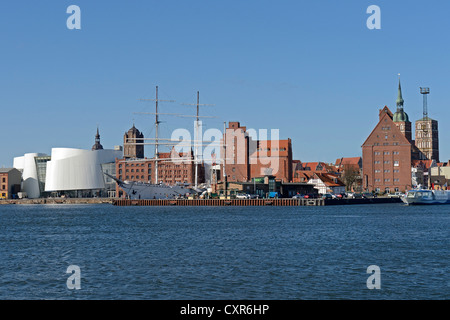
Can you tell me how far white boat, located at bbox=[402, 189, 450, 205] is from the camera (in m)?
127

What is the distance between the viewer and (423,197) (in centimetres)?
12875

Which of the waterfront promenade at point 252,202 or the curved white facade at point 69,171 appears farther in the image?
the curved white facade at point 69,171

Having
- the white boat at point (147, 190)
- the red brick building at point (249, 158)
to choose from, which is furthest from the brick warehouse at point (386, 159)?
the white boat at point (147, 190)

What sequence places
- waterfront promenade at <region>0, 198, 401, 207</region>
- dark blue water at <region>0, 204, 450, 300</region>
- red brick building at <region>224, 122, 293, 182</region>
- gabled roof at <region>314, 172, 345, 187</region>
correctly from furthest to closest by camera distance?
red brick building at <region>224, 122, 293, 182</region> < gabled roof at <region>314, 172, 345, 187</region> < waterfront promenade at <region>0, 198, 401, 207</region> < dark blue water at <region>0, 204, 450, 300</region>

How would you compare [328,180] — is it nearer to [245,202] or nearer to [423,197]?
[423,197]

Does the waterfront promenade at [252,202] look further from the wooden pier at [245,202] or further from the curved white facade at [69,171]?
the curved white facade at [69,171]

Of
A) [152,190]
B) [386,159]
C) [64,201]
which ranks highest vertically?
[386,159]

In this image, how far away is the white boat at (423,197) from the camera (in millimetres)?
126625

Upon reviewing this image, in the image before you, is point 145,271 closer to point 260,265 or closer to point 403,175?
point 260,265

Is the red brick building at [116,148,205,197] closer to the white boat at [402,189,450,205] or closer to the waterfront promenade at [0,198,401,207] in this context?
the waterfront promenade at [0,198,401,207]

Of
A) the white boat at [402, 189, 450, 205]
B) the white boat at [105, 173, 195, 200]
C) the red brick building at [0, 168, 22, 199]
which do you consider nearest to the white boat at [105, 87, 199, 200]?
the white boat at [105, 173, 195, 200]

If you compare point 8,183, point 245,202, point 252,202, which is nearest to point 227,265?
point 252,202
